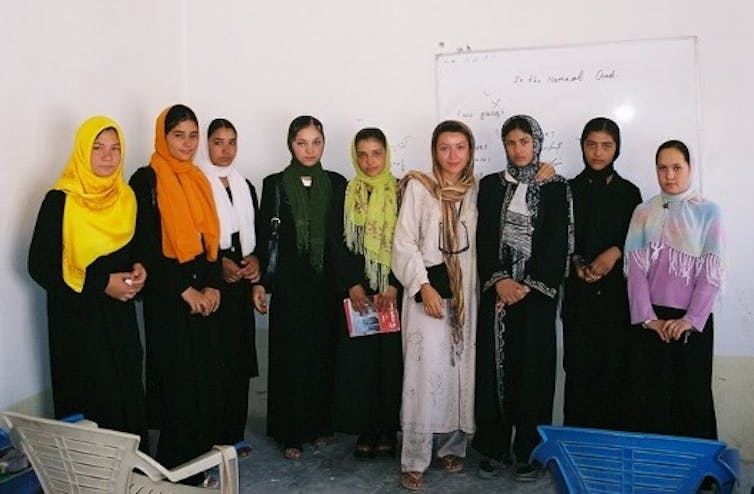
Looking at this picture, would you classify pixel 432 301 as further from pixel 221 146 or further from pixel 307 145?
pixel 221 146

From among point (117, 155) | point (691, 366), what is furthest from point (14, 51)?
point (691, 366)

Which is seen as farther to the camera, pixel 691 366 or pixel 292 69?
pixel 292 69

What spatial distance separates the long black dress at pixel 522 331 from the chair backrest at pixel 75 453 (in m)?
1.66

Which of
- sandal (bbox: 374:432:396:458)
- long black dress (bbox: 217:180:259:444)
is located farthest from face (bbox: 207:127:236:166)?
sandal (bbox: 374:432:396:458)

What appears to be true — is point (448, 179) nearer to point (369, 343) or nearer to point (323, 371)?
point (369, 343)

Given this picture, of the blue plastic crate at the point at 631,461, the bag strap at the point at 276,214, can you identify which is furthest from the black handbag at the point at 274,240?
the blue plastic crate at the point at 631,461

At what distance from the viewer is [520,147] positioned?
9.27 ft

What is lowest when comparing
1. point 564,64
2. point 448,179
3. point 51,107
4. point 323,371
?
point 323,371

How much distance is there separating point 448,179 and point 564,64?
95cm

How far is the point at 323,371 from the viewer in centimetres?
320

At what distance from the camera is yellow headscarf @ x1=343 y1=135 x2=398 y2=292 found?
2945 mm

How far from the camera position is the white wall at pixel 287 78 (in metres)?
2.65

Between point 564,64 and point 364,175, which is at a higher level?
point 564,64

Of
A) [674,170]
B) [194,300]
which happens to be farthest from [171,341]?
[674,170]
